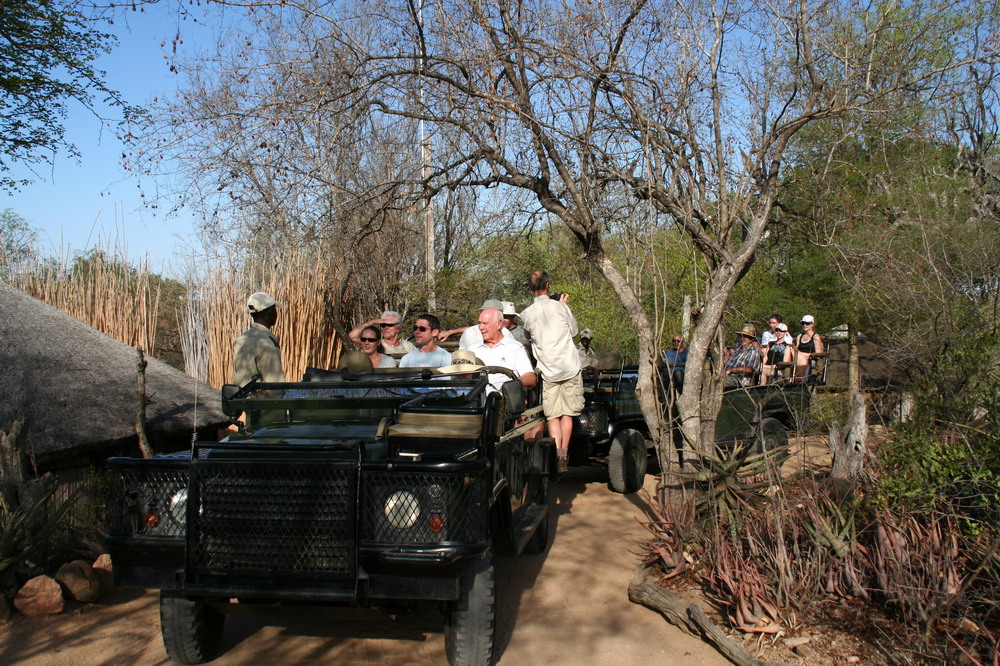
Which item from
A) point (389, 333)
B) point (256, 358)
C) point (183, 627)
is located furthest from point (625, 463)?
point (183, 627)

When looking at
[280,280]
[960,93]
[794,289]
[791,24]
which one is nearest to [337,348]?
[280,280]

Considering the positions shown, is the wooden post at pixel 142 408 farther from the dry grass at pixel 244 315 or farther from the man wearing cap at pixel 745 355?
the man wearing cap at pixel 745 355

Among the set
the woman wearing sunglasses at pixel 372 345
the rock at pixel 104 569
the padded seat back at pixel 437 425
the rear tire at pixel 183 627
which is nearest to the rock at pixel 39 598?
the rock at pixel 104 569

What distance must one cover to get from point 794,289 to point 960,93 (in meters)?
10.1

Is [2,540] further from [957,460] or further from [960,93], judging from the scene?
[960,93]

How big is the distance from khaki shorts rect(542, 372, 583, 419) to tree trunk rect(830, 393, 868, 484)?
277cm

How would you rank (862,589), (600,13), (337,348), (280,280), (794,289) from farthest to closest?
(794,289)
(337,348)
(280,280)
(600,13)
(862,589)

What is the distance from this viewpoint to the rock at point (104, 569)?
563 cm

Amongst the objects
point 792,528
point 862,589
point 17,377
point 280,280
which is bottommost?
point 862,589

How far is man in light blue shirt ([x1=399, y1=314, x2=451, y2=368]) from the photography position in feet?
23.7

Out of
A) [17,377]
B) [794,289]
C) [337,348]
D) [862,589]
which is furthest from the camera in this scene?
[794,289]

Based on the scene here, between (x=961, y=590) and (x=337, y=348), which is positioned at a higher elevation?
(x=337, y=348)

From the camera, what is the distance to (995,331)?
199 inches

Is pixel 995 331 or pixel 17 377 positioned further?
pixel 17 377
